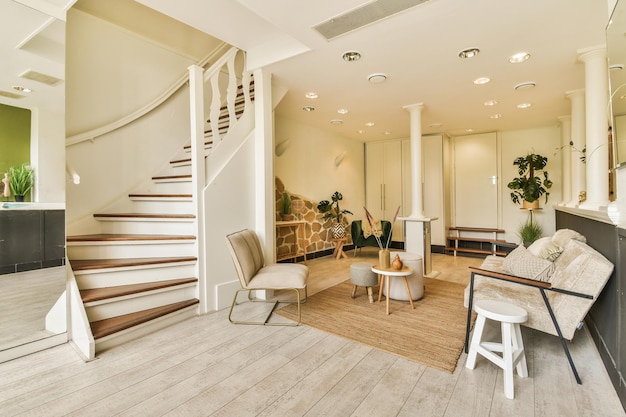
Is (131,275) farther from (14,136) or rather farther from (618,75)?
(618,75)

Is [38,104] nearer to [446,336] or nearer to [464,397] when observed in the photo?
[464,397]

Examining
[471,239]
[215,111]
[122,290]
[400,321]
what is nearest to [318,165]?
[215,111]

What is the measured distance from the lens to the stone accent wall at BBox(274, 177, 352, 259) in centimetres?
514

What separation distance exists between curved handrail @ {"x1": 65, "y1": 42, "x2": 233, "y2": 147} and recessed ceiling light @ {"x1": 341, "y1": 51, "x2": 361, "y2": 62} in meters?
1.85

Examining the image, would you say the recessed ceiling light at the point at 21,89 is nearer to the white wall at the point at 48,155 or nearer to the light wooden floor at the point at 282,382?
the white wall at the point at 48,155

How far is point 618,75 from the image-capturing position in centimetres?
178

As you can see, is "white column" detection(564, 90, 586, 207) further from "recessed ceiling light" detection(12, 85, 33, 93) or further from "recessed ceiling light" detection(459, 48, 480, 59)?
"recessed ceiling light" detection(12, 85, 33, 93)

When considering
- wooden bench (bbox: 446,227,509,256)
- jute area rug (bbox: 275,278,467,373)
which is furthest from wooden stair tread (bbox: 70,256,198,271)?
wooden bench (bbox: 446,227,509,256)

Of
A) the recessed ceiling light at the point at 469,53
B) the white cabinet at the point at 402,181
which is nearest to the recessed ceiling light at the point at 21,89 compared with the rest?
the recessed ceiling light at the point at 469,53

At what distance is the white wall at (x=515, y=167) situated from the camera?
231 inches

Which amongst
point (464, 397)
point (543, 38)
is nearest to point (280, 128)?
point (543, 38)

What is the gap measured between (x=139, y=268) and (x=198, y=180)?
1.00 metres

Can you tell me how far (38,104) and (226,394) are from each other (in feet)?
8.71

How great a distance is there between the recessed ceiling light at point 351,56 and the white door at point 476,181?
4.71 metres
